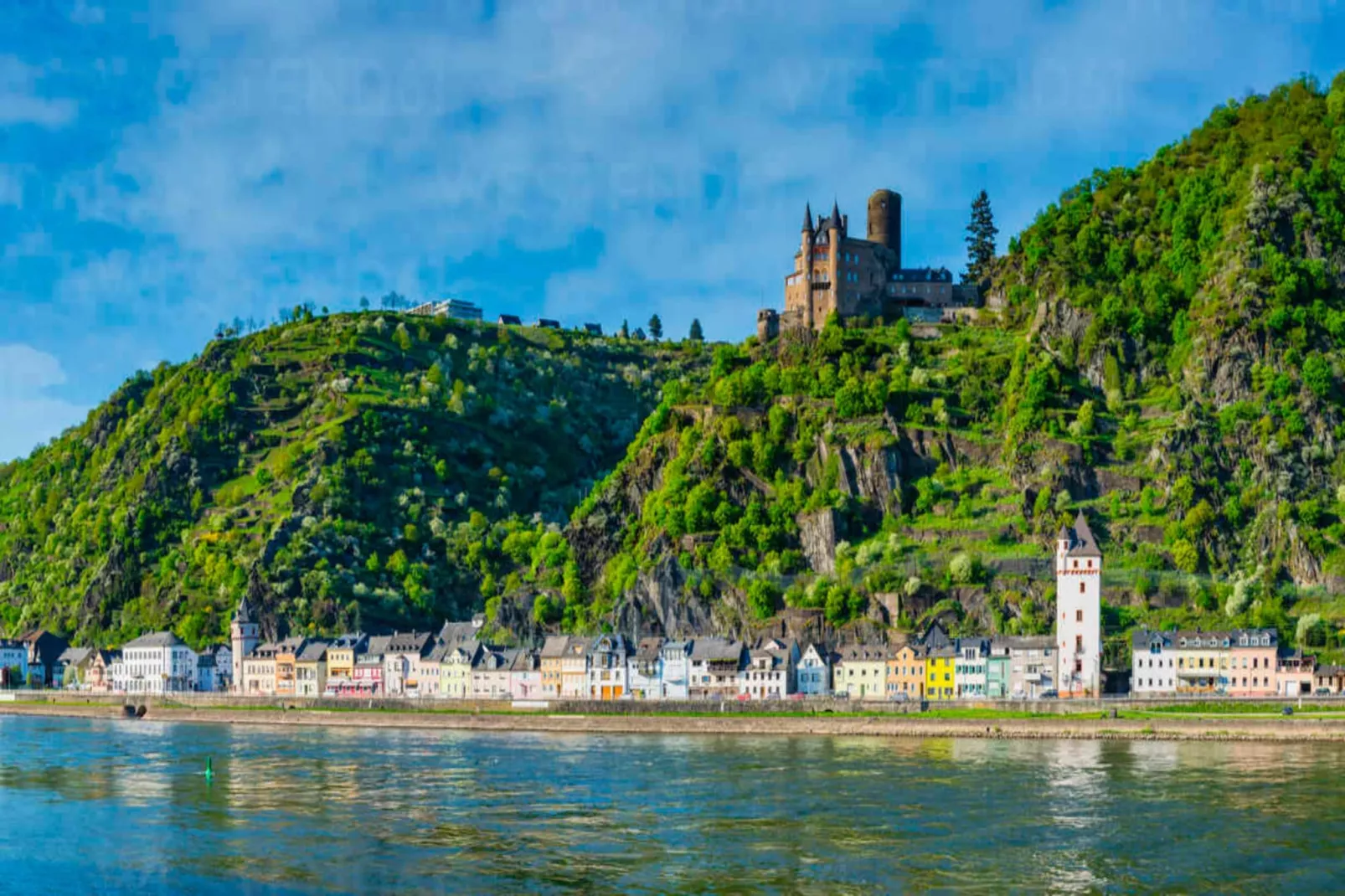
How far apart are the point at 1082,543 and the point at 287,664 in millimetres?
71180

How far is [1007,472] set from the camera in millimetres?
121500

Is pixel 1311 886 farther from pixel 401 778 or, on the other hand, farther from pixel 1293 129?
pixel 1293 129

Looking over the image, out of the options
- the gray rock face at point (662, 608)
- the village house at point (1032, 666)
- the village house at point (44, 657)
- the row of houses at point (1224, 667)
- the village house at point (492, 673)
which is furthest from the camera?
the village house at point (44, 657)

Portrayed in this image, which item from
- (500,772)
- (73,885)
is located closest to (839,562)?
(500,772)

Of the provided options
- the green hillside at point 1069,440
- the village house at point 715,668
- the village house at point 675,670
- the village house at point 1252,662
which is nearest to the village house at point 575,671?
the green hillside at point 1069,440

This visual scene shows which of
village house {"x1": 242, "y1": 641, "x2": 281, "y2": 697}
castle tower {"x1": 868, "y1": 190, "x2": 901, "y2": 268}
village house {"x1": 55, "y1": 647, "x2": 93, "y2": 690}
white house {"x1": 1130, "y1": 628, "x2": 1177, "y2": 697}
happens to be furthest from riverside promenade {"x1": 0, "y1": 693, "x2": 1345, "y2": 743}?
castle tower {"x1": 868, "y1": 190, "x2": 901, "y2": 268}

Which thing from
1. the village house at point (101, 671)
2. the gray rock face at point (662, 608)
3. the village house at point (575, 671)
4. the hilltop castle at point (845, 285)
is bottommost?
the village house at point (101, 671)

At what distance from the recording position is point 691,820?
55.9 meters

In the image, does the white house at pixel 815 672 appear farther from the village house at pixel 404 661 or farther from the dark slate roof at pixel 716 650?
the village house at pixel 404 661

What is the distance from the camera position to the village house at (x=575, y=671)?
118688 mm

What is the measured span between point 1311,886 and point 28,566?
550 ft

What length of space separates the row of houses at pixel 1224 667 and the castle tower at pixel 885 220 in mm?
67822

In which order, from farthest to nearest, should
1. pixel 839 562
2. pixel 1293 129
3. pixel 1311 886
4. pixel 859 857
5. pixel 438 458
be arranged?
pixel 438 458, pixel 1293 129, pixel 839 562, pixel 859 857, pixel 1311 886

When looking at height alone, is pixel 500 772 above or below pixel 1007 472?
below
